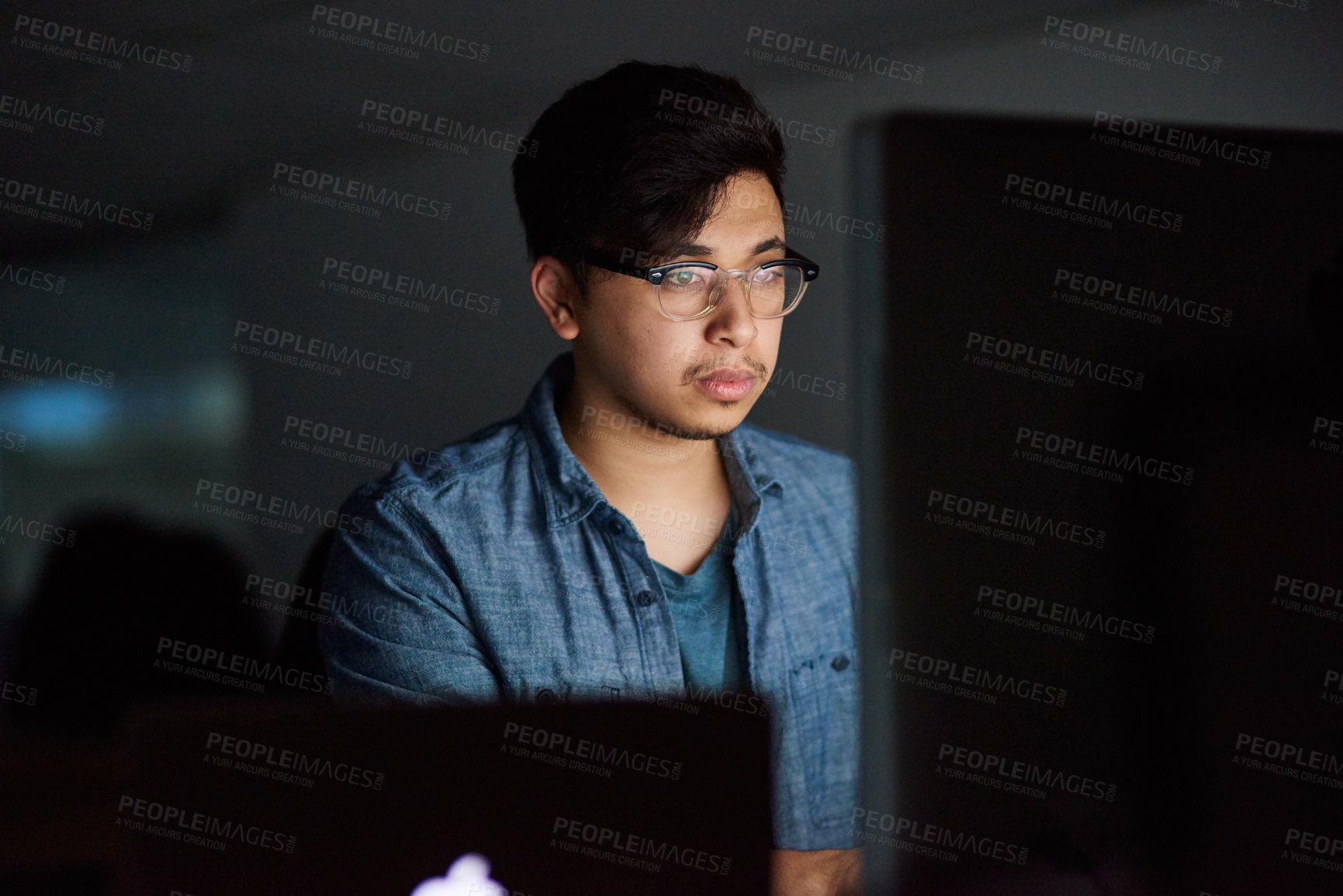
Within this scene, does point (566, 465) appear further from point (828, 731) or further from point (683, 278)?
point (828, 731)

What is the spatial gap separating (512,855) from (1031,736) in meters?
1.01

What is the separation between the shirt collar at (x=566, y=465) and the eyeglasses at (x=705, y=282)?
248 millimetres

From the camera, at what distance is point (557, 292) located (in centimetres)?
145

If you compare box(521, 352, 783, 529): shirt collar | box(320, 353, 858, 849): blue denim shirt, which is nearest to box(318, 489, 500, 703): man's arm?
box(320, 353, 858, 849): blue denim shirt

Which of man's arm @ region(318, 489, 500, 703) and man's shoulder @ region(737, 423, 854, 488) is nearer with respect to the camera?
man's arm @ region(318, 489, 500, 703)

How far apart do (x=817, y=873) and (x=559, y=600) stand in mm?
615

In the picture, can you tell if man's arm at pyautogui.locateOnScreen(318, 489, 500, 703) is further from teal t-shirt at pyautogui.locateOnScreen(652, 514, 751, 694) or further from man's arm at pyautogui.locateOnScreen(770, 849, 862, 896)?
man's arm at pyautogui.locateOnScreen(770, 849, 862, 896)

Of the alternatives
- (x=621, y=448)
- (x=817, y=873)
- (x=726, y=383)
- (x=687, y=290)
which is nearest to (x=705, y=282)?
(x=687, y=290)

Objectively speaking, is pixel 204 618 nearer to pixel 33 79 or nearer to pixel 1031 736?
pixel 33 79

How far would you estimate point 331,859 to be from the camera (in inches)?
38.3

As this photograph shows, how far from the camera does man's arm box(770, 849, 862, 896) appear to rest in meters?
1.45

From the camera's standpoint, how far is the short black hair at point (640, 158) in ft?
4.44

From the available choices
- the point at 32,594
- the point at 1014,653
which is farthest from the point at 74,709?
the point at 1014,653

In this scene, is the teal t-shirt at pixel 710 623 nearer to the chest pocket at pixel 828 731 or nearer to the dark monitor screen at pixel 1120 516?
the chest pocket at pixel 828 731
